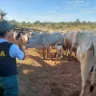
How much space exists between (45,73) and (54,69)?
93cm

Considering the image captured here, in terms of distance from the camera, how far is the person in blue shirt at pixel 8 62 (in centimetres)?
352

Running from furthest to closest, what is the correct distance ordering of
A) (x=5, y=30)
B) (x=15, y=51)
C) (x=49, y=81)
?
(x=49, y=81), (x=5, y=30), (x=15, y=51)

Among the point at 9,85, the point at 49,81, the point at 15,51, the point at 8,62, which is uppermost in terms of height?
the point at 15,51

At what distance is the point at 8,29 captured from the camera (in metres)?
3.68

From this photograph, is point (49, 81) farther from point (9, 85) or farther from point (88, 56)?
point (9, 85)

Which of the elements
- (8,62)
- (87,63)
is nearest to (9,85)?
(8,62)

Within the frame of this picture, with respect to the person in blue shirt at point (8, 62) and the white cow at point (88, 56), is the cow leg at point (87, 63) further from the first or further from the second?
the person in blue shirt at point (8, 62)

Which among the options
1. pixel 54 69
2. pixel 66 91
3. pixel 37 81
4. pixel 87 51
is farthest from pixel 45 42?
pixel 87 51

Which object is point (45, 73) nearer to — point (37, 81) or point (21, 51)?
point (37, 81)

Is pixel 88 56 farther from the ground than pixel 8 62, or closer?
closer

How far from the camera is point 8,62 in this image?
11.7 feet

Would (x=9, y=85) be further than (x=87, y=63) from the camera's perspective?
No

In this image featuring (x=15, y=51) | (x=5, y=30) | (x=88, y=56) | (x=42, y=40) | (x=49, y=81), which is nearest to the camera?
(x=15, y=51)

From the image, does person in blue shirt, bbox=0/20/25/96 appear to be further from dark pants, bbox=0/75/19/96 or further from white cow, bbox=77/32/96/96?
white cow, bbox=77/32/96/96
